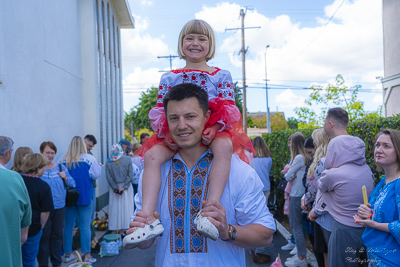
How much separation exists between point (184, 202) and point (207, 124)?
20.4 inches

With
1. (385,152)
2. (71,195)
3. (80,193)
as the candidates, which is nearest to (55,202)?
(71,195)

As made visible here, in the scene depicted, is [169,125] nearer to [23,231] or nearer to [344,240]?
[23,231]

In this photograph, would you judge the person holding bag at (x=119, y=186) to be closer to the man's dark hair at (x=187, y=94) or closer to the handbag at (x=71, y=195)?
the handbag at (x=71, y=195)

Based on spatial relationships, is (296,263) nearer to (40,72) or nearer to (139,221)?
(139,221)

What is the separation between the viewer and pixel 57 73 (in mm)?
7285

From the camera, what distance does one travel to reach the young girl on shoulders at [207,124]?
2055mm

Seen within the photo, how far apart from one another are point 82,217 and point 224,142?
4870 millimetres

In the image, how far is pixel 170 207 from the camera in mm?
2135

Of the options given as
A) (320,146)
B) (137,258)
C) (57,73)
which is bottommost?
(137,258)

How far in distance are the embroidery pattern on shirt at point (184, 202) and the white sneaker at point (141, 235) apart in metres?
0.21

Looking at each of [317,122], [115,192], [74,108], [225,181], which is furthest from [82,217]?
[317,122]

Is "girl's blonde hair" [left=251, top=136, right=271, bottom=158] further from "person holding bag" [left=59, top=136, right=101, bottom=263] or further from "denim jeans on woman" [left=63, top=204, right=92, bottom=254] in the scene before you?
"denim jeans on woman" [left=63, top=204, right=92, bottom=254]

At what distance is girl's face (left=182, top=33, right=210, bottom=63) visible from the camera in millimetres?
2436

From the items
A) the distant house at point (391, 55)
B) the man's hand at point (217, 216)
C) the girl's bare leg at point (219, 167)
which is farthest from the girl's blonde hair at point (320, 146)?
the distant house at point (391, 55)
